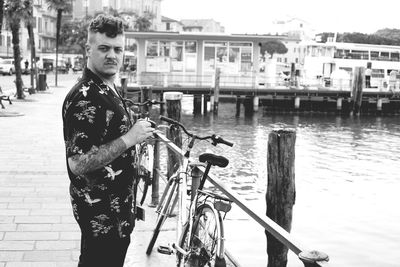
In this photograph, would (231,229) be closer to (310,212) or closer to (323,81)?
(310,212)

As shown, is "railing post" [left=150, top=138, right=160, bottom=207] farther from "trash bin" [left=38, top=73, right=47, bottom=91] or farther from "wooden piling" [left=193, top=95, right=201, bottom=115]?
"wooden piling" [left=193, top=95, right=201, bottom=115]

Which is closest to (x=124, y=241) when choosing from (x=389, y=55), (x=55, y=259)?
(x=55, y=259)

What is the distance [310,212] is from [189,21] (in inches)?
5512

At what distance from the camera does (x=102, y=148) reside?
3.20 meters

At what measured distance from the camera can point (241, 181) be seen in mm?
15172

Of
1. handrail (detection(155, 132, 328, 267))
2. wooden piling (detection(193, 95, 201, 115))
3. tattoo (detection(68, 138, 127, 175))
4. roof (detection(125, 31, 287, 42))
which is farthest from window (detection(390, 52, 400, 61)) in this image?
tattoo (detection(68, 138, 127, 175))

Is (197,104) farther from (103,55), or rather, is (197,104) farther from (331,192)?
(103,55)

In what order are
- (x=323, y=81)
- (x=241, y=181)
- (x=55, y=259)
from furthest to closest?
(x=323, y=81), (x=241, y=181), (x=55, y=259)

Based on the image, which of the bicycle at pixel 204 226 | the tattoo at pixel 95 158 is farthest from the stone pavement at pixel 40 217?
the tattoo at pixel 95 158

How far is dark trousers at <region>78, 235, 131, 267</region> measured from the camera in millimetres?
3365

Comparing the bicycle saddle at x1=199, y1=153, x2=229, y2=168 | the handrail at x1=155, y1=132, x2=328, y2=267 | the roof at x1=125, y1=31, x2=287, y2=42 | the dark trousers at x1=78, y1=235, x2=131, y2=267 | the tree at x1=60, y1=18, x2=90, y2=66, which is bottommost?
the dark trousers at x1=78, y1=235, x2=131, y2=267

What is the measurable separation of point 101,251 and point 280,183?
2614mm

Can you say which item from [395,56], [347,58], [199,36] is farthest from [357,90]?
[395,56]

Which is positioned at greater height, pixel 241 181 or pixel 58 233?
pixel 58 233
